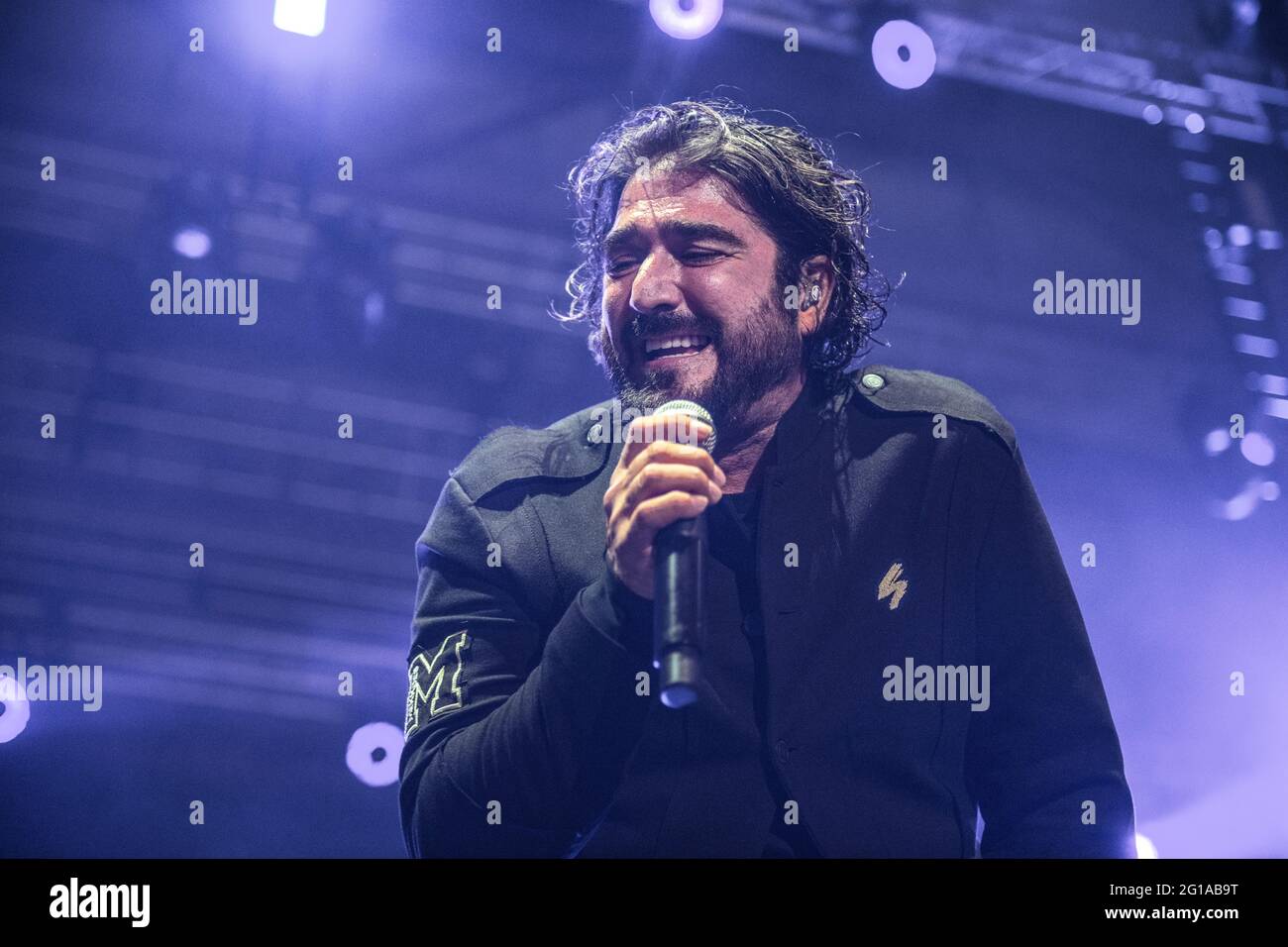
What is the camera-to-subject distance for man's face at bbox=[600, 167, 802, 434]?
2250 millimetres

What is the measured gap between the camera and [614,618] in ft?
6.15

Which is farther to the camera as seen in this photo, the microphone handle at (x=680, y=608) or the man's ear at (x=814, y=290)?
the man's ear at (x=814, y=290)

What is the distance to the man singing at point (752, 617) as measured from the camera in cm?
200

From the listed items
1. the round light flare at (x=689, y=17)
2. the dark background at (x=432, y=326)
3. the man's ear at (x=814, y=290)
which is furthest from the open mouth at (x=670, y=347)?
the round light flare at (x=689, y=17)

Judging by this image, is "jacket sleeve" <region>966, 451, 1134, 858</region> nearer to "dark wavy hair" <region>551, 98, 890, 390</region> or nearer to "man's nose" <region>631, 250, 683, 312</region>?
"dark wavy hair" <region>551, 98, 890, 390</region>

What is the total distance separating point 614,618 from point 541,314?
4.54 ft

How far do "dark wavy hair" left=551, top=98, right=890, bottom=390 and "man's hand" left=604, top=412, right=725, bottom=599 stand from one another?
74 centimetres

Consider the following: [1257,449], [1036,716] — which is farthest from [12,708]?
[1257,449]

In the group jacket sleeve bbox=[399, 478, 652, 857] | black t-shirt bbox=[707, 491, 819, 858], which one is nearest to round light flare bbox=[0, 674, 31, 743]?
jacket sleeve bbox=[399, 478, 652, 857]

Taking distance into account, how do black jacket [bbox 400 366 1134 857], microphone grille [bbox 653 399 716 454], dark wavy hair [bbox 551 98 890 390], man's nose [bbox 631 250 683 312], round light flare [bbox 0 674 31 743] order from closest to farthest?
microphone grille [bbox 653 399 716 454] → black jacket [bbox 400 366 1134 857] → man's nose [bbox 631 250 683 312] → dark wavy hair [bbox 551 98 890 390] → round light flare [bbox 0 674 31 743]

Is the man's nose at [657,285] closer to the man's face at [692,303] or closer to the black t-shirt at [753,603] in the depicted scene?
the man's face at [692,303]

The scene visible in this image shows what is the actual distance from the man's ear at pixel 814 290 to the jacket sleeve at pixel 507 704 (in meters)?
0.75

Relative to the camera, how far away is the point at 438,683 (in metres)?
2.11

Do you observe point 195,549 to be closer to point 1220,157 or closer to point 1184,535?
point 1184,535
